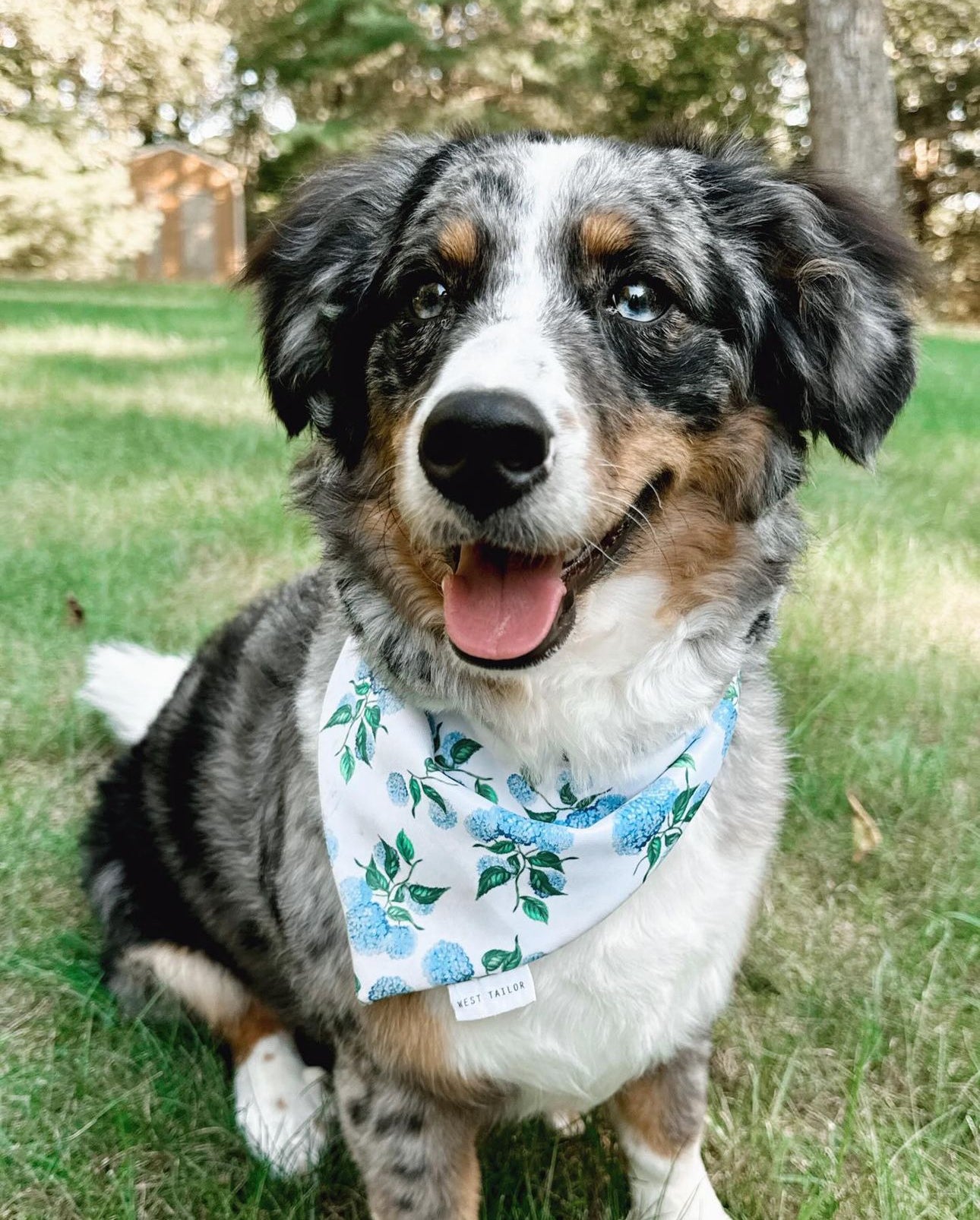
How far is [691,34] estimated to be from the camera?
75.7ft

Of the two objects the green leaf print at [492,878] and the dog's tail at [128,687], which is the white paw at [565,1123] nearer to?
the green leaf print at [492,878]

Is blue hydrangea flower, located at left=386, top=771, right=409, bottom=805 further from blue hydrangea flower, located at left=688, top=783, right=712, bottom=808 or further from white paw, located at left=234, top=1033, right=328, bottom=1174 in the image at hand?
white paw, located at left=234, top=1033, right=328, bottom=1174

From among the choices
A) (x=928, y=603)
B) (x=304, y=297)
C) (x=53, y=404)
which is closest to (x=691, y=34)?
(x=53, y=404)

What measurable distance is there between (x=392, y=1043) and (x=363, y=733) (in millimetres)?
564

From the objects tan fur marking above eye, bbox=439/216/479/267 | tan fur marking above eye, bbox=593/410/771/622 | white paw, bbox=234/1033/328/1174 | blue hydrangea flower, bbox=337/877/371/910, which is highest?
tan fur marking above eye, bbox=439/216/479/267

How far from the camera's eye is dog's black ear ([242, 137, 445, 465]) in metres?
2.23

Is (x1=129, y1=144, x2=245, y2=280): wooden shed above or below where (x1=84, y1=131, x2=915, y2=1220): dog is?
below

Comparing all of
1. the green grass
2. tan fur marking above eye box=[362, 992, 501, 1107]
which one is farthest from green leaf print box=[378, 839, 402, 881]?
the green grass

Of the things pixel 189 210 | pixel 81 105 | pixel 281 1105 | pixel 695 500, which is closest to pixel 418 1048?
pixel 281 1105

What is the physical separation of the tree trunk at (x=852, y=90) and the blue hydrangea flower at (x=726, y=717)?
27.3ft

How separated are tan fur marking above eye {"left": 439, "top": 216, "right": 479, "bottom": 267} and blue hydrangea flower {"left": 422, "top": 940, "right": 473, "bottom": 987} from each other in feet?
4.03

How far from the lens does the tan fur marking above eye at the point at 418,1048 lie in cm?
199

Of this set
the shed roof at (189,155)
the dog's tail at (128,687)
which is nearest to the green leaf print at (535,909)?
the dog's tail at (128,687)

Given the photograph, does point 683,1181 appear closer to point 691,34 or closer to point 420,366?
point 420,366
